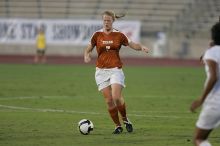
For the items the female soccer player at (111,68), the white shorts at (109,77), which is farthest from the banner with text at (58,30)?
the white shorts at (109,77)

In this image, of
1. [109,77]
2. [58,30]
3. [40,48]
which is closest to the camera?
[109,77]

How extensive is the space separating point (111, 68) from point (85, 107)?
5.09 metres

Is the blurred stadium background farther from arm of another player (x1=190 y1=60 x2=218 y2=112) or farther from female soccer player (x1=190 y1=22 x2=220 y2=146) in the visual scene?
arm of another player (x1=190 y1=60 x2=218 y2=112)

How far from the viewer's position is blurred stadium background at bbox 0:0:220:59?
4581cm

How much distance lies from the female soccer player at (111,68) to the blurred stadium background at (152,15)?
102 ft

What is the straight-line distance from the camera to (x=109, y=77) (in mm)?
14305

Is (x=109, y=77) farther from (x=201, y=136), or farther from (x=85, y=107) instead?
(x=85, y=107)

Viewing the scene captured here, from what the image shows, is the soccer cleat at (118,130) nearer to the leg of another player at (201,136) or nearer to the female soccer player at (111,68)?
the female soccer player at (111,68)

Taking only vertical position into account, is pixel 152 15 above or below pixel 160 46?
above

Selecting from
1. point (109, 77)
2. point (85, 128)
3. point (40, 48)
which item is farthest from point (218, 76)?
point (40, 48)

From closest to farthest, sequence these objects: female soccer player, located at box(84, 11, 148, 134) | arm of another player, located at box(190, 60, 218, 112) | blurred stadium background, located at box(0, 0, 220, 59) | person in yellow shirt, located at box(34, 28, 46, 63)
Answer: arm of another player, located at box(190, 60, 218, 112), female soccer player, located at box(84, 11, 148, 134), person in yellow shirt, located at box(34, 28, 46, 63), blurred stadium background, located at box(0, 0, 220, 59)

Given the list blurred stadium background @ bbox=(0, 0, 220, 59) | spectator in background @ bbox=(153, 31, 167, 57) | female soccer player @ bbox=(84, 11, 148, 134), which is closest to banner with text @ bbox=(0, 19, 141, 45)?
blurred stadium background @ bbox=(0, 0, 220, 59)

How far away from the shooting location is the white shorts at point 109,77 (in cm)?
1422

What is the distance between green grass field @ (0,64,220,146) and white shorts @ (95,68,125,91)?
939 millimetres
